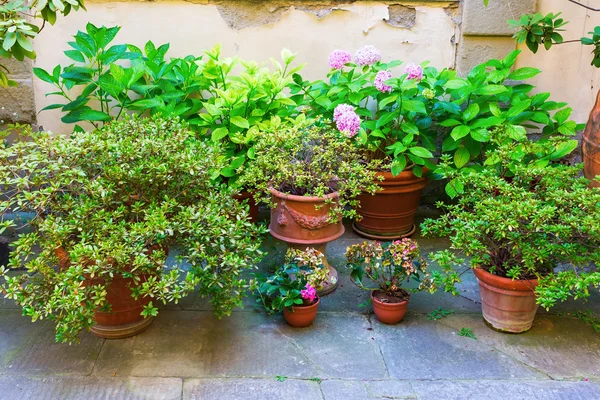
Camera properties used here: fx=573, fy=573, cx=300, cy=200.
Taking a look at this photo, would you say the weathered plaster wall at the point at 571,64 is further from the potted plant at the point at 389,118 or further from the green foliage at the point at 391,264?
the green foliage at the point at 391,264

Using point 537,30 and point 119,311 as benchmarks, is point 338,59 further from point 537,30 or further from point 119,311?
point 119,311

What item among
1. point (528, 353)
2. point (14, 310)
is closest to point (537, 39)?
point (528, 353)

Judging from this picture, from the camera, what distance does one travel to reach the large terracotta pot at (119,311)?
2.71 meters

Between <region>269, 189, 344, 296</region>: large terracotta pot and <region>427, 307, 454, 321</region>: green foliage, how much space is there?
0.56 m

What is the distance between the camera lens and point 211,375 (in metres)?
2.65

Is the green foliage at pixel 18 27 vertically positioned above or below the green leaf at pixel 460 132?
above

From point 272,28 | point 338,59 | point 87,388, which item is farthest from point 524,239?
point 272,28

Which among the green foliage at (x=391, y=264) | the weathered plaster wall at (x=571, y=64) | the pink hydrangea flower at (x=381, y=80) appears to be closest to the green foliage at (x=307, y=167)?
the green foliage at (x=391, y=264)

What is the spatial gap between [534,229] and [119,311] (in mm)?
2058

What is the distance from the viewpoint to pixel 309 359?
2779mm

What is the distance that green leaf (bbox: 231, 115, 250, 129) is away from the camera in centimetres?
370

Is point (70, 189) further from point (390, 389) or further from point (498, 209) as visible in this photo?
point (498, 209)

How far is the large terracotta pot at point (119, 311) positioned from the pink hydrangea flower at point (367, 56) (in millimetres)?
1889

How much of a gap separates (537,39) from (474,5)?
60 cm
